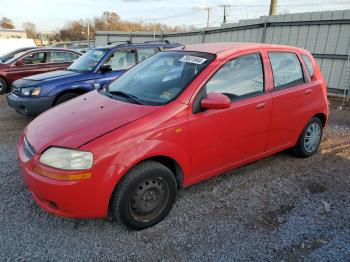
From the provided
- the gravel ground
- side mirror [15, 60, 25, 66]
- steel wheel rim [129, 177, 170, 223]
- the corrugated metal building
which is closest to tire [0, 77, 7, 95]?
side mirror [15, 60, 25, 66]

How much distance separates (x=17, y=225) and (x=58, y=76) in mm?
3983

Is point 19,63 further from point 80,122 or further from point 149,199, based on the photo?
point 149,199

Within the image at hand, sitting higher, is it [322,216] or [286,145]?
[286,145]

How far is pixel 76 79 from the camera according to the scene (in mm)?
6176

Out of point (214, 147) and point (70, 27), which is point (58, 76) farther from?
point (70, 27)

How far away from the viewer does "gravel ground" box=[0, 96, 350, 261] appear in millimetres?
2590

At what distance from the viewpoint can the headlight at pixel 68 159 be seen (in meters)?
2.48

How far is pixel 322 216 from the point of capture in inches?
123

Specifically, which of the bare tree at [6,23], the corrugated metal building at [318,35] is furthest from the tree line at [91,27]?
the corrugated metal building at [318,35]

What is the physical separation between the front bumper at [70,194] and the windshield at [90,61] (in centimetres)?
424

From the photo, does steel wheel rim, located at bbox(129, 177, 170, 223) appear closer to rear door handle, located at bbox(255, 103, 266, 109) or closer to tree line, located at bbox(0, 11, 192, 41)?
rear door handle, located at bbox(255, 103, 266, 109)

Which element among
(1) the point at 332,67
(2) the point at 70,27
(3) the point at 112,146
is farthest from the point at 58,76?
(2) the point at 70,27

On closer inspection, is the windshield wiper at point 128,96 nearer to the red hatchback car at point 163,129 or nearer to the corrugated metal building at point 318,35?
the red hatchback car at point 163,129

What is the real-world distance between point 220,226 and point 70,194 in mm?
1423
